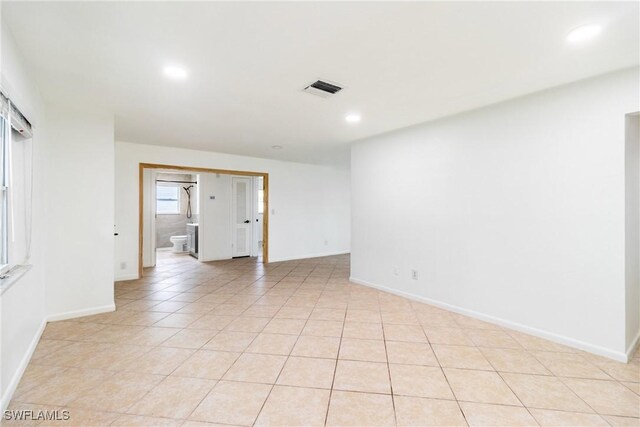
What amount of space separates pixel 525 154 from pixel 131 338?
4060 mm

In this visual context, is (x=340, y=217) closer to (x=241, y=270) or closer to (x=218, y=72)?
(x=241, y=270)

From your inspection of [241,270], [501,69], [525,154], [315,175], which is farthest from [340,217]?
[501,69]

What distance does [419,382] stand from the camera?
1.97m

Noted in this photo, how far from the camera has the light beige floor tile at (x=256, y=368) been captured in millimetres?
2004

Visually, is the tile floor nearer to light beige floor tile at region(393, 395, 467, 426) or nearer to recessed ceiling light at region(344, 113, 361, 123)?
light beige floor tile at region(393, 395, 467, 426)

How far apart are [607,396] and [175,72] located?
3.78 meters

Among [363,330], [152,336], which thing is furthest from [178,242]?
[363,330]

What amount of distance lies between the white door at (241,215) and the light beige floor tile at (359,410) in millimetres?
5684

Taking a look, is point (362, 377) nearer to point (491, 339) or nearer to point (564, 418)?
point (564, 418)

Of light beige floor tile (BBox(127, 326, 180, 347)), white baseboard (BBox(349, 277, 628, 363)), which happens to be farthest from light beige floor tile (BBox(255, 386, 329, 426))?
white baseboard (BBox(349, 277, 628, 363))

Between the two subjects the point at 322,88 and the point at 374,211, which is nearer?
the point at 322,88

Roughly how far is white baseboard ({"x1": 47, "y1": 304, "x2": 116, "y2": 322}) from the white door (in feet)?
12.4

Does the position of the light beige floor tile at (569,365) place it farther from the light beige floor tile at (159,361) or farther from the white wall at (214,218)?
the white wall at (214,218)

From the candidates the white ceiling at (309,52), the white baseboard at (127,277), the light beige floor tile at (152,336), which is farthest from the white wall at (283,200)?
the light beige floor tile at (152,336)
